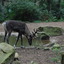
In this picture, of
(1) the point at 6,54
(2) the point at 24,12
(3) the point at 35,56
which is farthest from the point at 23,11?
(1) the point at 6,54

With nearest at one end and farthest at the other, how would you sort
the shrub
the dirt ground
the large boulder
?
1. the large boulder
2. the dirt ground
3. the shrub

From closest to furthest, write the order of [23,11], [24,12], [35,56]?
[35,56] → [24,12] → [23,11]

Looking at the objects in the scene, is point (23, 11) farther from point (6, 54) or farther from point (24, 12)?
point (6, 54)

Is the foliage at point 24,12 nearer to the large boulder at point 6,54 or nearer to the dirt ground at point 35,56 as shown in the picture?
the dirt ground at point 35,56

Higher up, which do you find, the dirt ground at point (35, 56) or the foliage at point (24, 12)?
the dirt ground at point (35, 56)

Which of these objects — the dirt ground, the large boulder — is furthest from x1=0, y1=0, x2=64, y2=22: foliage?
the large boulder

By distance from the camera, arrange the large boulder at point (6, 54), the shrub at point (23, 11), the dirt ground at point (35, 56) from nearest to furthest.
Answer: the large boulder at point (6, 54) → the dirt ground at point (35, 56) → the shrub at point (23, 11)

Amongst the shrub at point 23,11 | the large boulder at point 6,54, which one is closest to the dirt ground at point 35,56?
the large boulder at point 6,54

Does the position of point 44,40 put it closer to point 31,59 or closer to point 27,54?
point 27,54

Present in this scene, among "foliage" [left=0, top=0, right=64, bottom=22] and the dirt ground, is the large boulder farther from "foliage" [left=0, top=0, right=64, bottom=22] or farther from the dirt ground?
"foliage" [left=0, top=0, right=64, bottom=22]

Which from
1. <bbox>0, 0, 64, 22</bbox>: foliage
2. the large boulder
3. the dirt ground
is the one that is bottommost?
<bbox>0, 0, 64, 22</bbox>: foliage

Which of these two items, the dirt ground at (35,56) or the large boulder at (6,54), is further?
the dirt ground at (35,56)

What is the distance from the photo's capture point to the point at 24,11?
25.3 meters

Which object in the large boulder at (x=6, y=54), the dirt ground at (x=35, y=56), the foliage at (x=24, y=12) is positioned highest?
the large boulder at (x=6, y=54)
